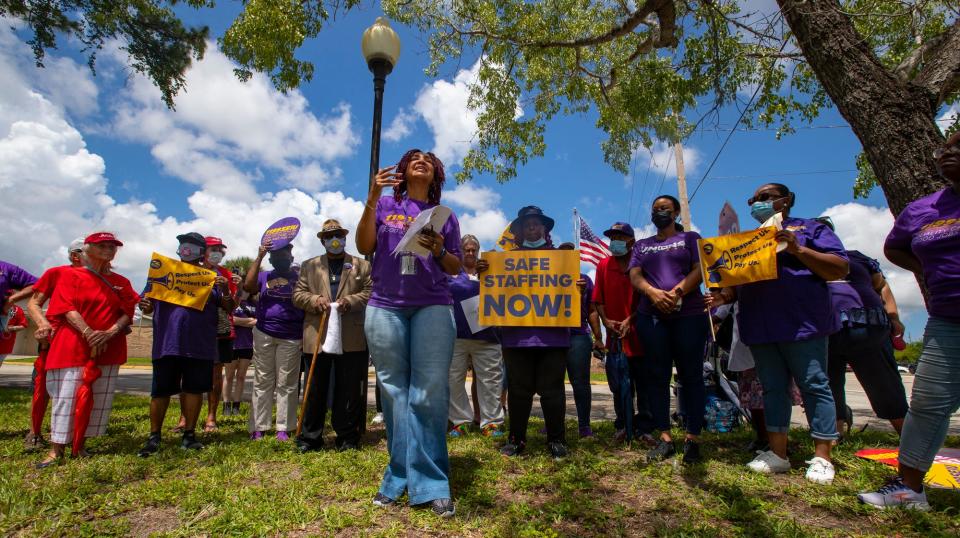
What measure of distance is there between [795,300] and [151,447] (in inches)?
211

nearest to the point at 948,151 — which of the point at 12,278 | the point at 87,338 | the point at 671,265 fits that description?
the point at 671,265

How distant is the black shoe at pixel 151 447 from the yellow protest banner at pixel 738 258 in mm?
4900

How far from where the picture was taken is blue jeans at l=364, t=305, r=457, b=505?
3.01 m

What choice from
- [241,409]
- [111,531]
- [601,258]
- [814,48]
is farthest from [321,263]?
[814,48]

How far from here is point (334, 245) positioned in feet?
16.4

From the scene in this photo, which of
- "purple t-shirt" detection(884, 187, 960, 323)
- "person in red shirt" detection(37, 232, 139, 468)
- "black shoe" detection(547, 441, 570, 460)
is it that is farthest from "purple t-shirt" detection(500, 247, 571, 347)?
"person in red shirt" detection(37, 232, 139, 468)

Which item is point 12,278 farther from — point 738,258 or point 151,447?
point 738,258

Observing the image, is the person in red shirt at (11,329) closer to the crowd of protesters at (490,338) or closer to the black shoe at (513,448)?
the crowd of protesters at (490,338)

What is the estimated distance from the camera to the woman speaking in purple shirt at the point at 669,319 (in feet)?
13.1

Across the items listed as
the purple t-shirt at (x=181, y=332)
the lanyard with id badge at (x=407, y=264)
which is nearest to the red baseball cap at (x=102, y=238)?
the purple t-shirt at (x=181, y=332)

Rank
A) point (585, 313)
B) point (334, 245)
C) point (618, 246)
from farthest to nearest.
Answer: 1. point (585, 313)
2. point (618, 246)
3. point (334, 245)

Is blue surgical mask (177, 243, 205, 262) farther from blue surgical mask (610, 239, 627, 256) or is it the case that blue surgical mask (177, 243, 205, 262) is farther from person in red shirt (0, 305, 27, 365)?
blue surgical mask (610, 239, 627, 256)

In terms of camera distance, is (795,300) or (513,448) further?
(513,448)

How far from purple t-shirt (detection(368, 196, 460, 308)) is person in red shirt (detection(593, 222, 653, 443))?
7.72ft
